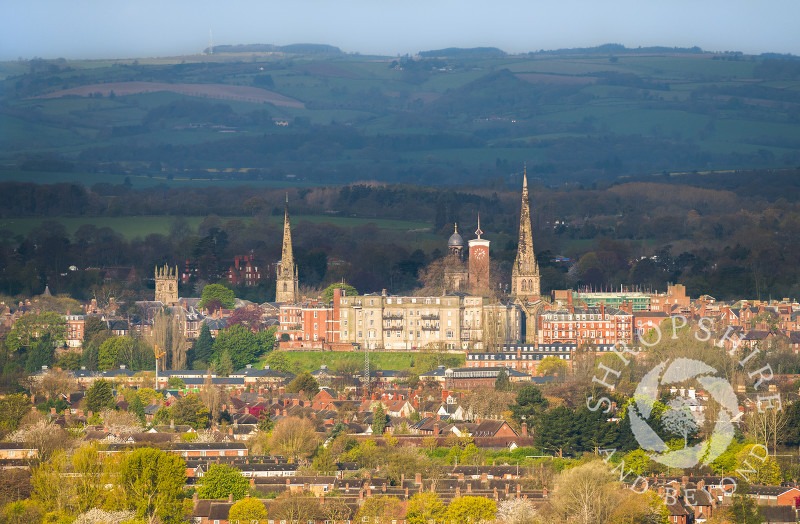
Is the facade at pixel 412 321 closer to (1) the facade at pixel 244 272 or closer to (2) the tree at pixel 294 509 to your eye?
(1) the facade at pixel 244 272

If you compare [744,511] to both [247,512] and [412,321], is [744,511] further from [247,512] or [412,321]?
[412,321]

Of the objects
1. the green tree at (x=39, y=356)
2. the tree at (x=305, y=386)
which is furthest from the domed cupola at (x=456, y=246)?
the tree at (x=305, y=386)

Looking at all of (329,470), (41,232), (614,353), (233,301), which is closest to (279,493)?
(329,470)

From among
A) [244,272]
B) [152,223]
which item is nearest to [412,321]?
[244,272]

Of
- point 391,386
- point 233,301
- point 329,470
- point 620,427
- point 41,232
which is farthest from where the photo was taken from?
point 41,232

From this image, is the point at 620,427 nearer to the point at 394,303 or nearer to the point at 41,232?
the point at 394,303

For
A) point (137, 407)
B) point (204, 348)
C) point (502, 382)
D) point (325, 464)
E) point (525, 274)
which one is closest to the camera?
point (325, 464)

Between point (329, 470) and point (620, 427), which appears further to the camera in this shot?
point (620, 427)
